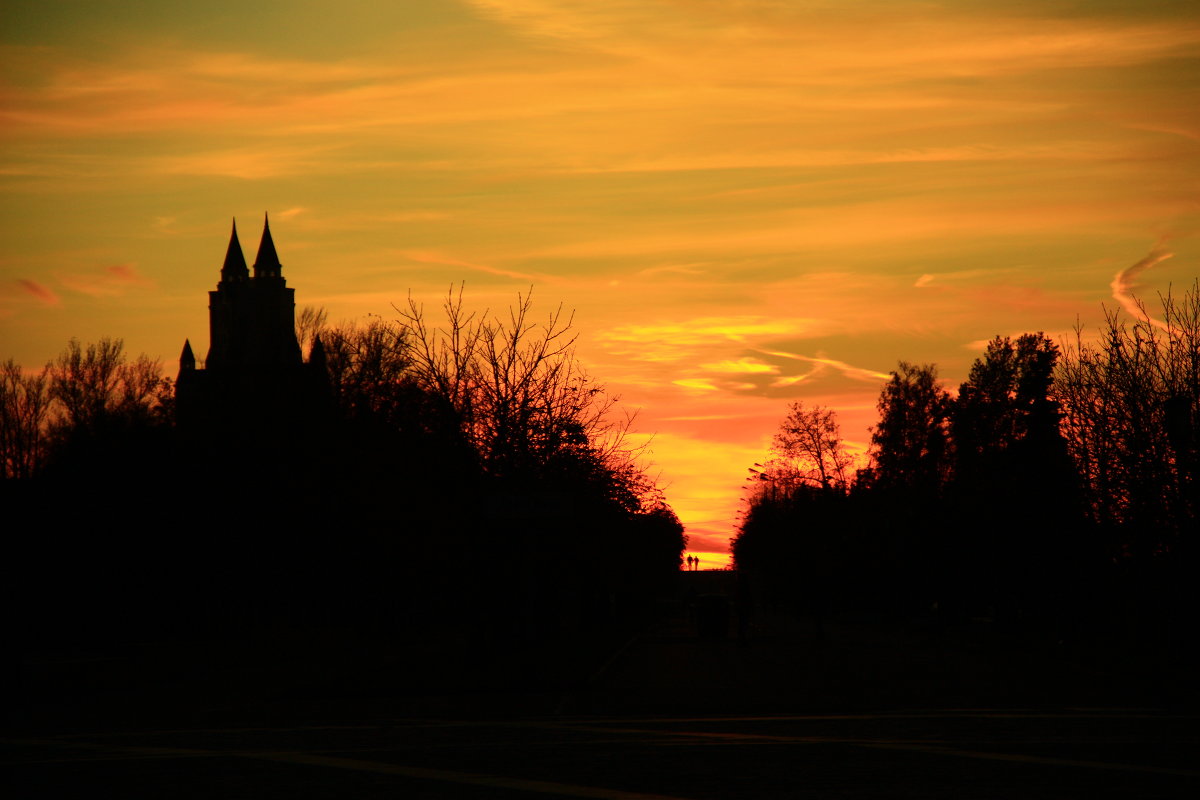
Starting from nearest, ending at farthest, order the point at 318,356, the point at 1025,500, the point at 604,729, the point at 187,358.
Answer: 1. the point at 604,729
2. the point at 1025,500
3. the point at 318,356
4. the point at 187,358

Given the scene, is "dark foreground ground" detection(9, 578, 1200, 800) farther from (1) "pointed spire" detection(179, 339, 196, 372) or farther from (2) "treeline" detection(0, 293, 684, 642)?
(1) "pointed spire" detection(179, 339, 196, 372)

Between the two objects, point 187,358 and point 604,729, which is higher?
point 187,358

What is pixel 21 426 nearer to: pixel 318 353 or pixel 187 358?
pixel 318 353

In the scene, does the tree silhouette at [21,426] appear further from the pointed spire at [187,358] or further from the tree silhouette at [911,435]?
the pointed spire at [187,358]

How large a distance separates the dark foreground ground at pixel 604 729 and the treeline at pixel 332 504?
317 centimetres

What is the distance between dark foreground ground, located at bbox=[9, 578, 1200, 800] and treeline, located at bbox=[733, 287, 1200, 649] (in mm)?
5579

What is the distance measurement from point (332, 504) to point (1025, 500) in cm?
2698

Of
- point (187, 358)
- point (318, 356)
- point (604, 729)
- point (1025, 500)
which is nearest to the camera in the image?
point (604, 729)

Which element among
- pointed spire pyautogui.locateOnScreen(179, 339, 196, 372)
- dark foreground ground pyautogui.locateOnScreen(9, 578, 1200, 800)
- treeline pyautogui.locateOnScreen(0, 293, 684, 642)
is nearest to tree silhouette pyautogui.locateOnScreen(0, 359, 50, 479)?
treeline pyautogui.locateOnScreen(0, 293, 684, 642)

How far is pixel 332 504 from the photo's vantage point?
62.0 meters

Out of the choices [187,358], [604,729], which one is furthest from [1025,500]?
[187,358]

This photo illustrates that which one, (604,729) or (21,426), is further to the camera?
(21,426)

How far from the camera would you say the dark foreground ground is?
12.0 meters

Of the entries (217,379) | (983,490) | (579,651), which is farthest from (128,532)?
(983,490)
